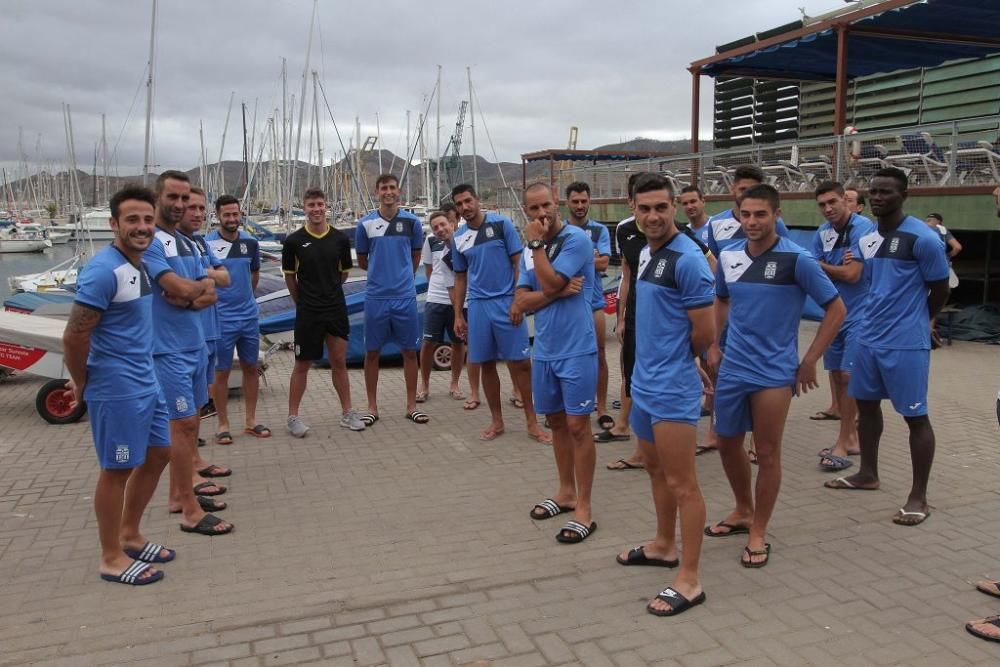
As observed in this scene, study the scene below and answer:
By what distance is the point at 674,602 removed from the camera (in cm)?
363

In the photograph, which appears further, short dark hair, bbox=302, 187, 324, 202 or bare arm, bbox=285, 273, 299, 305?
bare arm, bbox=285, 273, 299, 305

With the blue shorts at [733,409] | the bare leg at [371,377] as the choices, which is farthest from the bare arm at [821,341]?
the bare leg at [371,377]

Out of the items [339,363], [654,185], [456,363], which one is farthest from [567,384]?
[456,363]

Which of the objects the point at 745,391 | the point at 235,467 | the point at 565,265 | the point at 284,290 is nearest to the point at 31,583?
the point at 235,467

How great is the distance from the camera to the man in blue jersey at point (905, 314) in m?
4.74

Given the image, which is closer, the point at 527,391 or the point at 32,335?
the point at 527,391

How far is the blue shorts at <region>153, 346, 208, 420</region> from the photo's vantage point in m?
4.70

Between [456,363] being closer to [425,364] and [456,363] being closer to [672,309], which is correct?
[425,364]

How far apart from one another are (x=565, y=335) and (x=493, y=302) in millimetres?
2220

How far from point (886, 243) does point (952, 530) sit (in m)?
1.77

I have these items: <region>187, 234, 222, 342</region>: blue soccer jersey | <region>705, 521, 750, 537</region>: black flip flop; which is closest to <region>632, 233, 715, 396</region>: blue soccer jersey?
<region>705, 521, 750, 537</region>: black flip flop

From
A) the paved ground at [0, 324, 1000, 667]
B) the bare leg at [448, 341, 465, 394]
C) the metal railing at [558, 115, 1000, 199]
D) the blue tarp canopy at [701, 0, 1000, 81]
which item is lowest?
the paved ground at [0, 324, 1000, 667]

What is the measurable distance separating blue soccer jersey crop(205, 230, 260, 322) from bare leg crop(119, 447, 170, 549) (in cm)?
249

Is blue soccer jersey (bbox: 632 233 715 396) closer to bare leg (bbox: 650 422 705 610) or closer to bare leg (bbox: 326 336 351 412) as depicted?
bare leg (bbox: 650 422 705 610)
